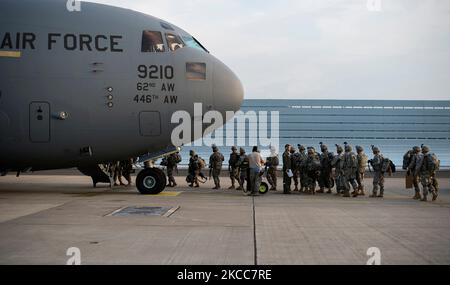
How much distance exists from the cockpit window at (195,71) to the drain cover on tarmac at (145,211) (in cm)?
447

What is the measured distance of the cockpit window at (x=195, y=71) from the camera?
15.5 m

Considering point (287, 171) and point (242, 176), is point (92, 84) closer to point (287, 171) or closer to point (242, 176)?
point (242, 176)

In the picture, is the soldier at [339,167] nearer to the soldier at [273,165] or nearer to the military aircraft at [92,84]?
the soldier at [273,165]

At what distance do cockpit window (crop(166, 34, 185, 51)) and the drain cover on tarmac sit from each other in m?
5.19

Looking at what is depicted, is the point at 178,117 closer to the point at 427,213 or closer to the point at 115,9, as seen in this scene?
the point at 115,9

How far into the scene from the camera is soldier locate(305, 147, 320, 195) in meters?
18.4

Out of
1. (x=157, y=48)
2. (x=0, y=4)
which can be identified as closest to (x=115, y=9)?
(x=157, y=48)

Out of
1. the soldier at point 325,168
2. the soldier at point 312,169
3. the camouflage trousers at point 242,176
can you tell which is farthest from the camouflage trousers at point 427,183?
the camouflage trousers at point 242,176

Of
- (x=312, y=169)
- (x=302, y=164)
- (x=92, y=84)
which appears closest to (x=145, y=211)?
(x=92, y=84)

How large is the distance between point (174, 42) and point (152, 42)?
25.5 inches

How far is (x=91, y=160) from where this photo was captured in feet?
51.2

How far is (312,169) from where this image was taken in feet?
60.4

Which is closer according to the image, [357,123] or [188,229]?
[188,229]
